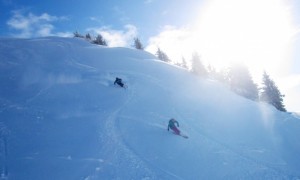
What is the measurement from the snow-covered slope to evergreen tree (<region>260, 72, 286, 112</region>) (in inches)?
930

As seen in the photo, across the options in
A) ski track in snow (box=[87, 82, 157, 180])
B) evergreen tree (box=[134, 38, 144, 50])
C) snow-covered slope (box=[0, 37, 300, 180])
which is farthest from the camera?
evergreen tree (box=[134, 38, 144, 50])

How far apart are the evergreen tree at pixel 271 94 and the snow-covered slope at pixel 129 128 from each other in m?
23.6

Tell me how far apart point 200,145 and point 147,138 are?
339 centimetres

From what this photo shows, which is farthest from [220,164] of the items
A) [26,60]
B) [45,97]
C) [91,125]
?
[26,60]

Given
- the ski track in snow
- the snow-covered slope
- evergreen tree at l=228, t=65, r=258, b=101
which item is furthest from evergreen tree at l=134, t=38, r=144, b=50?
the ski track in snow

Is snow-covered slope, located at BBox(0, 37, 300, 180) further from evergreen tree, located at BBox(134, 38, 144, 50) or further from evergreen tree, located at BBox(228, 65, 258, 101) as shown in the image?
evergreen tree, located at BBox(134, 38, 144, 50)

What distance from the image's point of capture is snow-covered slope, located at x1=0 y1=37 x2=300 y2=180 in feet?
46.4

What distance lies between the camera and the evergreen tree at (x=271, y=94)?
163 feet

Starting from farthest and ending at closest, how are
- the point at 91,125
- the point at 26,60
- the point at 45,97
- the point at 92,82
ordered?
the point at 26,60 < the point at 92,82 < the point at 45,97 < the point at 91,125

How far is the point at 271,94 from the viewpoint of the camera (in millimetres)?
51000

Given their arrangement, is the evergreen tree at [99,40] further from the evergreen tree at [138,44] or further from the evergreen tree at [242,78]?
the evergreen tree at [242,78]

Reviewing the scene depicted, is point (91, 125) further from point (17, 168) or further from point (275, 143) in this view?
point (275, 143)

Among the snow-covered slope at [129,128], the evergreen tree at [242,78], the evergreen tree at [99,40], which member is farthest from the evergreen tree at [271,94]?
the evergreen tree at [99,40]

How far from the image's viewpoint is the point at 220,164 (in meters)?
15.1
